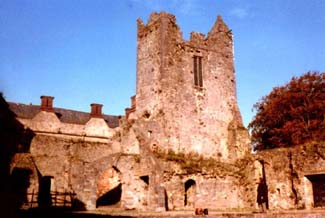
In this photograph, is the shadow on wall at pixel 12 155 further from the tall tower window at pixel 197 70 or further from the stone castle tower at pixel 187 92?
the tall tower window at pixel 197 70

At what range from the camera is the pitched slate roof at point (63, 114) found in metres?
40.0

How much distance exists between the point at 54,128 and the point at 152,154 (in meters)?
22.2

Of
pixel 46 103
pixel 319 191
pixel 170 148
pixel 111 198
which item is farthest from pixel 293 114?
pixel 46 103

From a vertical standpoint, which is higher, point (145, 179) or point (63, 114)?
point (63, 114)

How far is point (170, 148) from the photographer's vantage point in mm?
22312

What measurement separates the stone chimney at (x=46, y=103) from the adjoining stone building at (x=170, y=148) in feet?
46.4

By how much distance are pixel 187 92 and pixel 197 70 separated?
6.22 ft

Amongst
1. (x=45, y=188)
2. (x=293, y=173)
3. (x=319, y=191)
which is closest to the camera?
(x=293, y=173)

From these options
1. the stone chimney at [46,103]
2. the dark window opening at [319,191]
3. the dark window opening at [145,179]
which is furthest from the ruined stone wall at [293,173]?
the stone chimney at [46,103]

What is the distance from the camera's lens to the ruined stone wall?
747 inches

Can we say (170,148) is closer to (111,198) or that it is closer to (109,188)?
(111,198)

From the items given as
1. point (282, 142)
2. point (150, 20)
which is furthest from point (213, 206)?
point (150, 20)

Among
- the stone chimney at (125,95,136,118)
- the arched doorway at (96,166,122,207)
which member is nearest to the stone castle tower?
the arched doorway at (96,166,122,207)

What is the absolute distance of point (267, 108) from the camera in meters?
30.2
